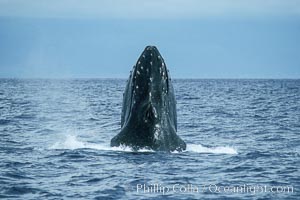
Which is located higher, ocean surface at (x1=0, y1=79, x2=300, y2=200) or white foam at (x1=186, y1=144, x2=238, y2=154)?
white foam at (x1=186, y1=144, x2=238, y2=154)

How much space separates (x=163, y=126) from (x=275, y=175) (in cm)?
268

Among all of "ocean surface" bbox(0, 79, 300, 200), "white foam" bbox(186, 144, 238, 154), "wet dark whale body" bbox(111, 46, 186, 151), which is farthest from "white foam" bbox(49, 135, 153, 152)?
"white foam" bbox(186, 144, 238, 154)

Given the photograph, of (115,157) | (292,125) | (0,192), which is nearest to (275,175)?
(115,157)

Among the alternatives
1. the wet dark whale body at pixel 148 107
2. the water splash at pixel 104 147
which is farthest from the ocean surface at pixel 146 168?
the wet dark whale body at pixel 148 107

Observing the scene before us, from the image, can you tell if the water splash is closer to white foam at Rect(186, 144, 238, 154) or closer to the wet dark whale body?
white foam at Rect(186, 144, 238, 154)

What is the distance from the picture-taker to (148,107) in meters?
13.1

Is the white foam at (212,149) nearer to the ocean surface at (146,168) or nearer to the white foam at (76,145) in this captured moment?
the ocean surface at (146,168)

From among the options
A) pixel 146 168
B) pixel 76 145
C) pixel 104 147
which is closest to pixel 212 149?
pixel 104 147

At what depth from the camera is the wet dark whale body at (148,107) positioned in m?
13.2

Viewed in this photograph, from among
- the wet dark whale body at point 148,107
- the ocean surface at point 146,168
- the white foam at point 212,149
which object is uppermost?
the wet dark whale body at point 148,107

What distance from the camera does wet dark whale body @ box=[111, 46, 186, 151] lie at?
13195mm

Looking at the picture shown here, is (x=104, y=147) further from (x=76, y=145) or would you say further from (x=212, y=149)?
(x=212, y=149)

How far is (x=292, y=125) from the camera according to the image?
25.5 m

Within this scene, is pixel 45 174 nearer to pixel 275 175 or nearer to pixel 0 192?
pixel 0 192
